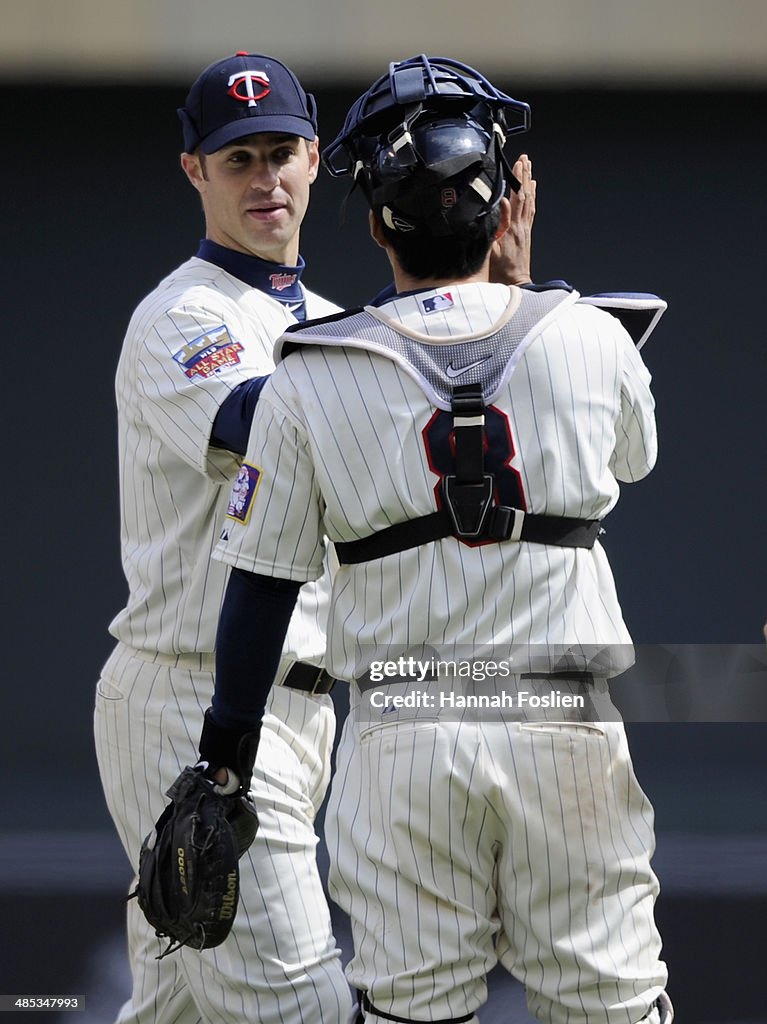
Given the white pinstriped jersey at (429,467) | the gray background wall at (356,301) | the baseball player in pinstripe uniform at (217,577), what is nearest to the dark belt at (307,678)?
the baseball player in pinstripe uniform at (217,577)

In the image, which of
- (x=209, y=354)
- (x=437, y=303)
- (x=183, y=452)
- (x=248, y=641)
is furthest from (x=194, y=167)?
(x=248, y=641)

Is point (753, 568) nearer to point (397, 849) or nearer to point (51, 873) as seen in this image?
point (51, 873)

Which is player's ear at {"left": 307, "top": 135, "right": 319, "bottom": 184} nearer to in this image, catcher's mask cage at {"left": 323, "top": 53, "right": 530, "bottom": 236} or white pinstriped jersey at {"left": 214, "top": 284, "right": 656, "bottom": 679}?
catcher's mask cage at {"left": 323, "top": 53, "right": 530, "bottom": 236}

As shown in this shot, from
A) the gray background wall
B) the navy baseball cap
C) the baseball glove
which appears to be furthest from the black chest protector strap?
the gray background wall

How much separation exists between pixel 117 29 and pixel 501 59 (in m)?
1.24

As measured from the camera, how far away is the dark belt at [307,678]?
2715 mm

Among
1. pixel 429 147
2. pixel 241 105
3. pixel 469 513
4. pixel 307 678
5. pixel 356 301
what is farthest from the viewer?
pixel 356 301

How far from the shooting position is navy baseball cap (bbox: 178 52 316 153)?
2.86 metres

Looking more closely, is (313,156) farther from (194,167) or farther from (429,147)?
(429,147)

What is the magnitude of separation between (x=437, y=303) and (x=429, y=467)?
0.74 ft

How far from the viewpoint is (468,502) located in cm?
193

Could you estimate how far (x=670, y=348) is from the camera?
18.7ft

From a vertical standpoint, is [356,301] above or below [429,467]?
above

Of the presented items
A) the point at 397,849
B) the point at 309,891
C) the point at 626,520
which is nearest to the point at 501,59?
the point at 626,520
